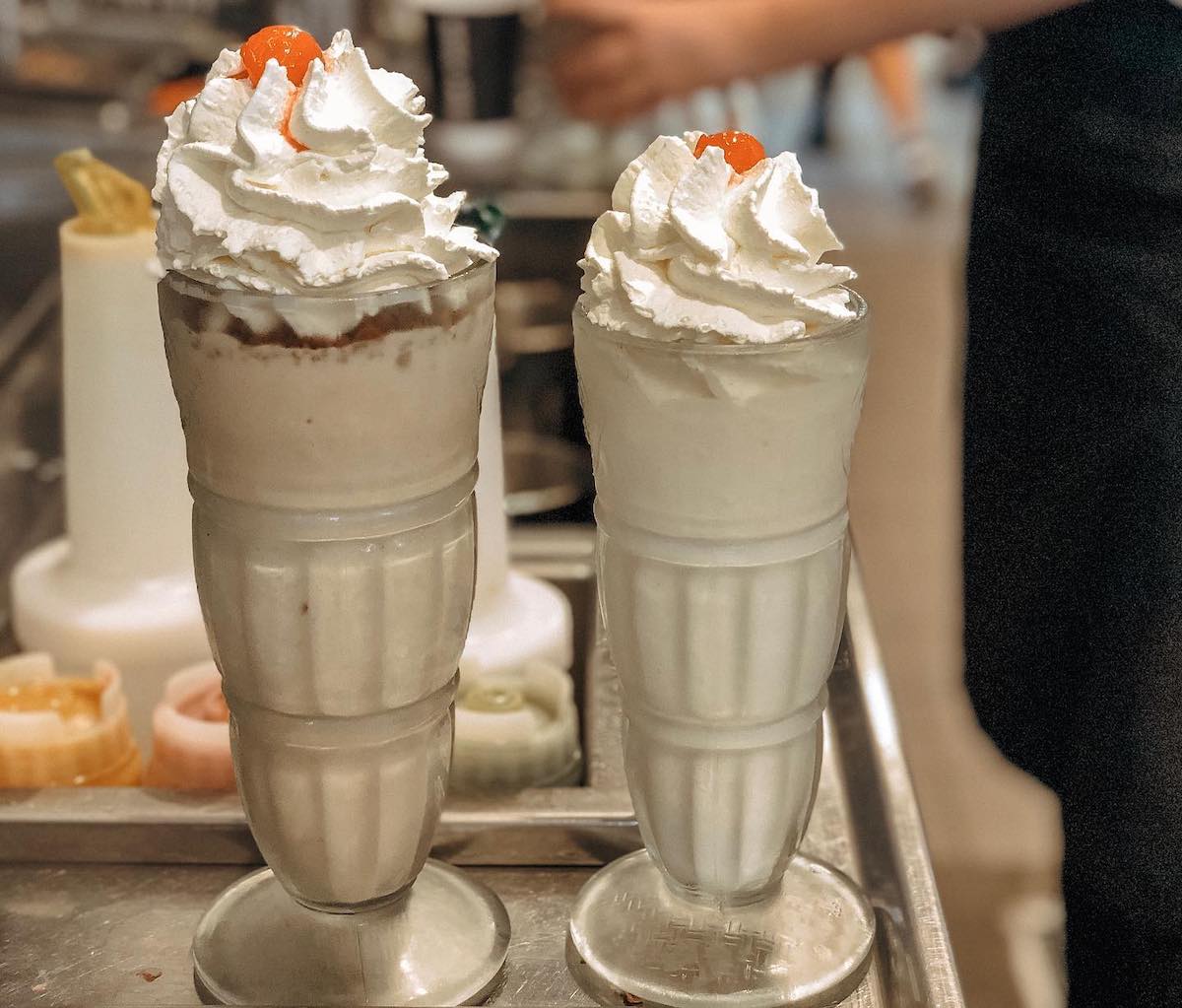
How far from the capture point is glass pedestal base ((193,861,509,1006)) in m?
1.01

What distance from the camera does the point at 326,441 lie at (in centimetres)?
90

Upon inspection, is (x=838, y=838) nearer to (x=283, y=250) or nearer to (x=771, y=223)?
(x=771, y=223)

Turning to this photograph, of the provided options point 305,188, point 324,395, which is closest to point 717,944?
point 324,395

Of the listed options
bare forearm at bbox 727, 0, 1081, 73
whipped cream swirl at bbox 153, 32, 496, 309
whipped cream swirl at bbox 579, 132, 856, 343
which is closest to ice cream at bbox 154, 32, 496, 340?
whipped cream swirl at bbox 153, 32, 496, 309

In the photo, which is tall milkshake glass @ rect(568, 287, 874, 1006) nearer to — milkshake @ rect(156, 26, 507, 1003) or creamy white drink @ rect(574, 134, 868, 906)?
creamy white drink @ rect(574, 134, 868, 906)

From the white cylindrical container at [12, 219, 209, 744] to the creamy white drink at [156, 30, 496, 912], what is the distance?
1.47 ft

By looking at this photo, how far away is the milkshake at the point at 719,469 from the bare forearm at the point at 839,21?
0.41 metres

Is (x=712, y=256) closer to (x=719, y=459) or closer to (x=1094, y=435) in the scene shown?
(x=719, y=459)

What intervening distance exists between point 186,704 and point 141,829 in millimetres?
150

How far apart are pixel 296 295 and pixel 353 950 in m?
0.46

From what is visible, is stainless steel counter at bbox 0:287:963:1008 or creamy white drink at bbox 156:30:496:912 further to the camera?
stainless steel counter at bbox 0:287:963:1008

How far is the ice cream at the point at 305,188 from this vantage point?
88cm

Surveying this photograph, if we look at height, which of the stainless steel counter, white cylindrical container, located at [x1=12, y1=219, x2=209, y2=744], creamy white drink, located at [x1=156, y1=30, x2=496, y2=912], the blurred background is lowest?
the blurred background

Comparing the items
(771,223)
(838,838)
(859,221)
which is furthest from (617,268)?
(859,221)
